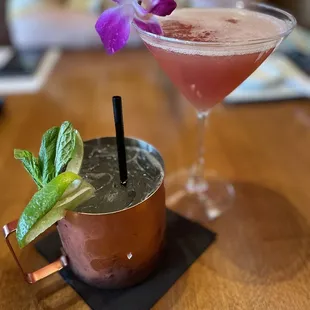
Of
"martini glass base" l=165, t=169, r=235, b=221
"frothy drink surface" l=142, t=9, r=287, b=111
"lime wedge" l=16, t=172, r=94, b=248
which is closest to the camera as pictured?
"lime wedge" l=16, t=172, r=94, b=248

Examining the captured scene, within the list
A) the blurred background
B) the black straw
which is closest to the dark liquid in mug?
the black straw

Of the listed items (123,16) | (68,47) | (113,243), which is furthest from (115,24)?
(68,47)

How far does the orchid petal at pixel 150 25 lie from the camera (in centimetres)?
A: 46

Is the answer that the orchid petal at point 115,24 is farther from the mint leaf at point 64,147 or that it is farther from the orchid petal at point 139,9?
the mint leaf at point 64,147

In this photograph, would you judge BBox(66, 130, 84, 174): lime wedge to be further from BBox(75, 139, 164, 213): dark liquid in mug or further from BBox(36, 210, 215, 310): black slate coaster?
BBox(36, 210, 215, 310): black slate coaster

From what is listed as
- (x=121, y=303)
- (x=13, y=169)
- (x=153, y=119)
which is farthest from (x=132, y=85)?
(x=121, y=303)

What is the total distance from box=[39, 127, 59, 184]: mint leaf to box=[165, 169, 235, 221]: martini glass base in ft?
0.79

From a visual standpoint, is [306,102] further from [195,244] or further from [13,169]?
[13,169]

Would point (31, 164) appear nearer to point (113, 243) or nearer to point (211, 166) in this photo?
point (113, 243)

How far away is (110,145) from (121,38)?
0.48 ft

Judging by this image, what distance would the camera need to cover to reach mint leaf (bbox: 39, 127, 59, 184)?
421mm

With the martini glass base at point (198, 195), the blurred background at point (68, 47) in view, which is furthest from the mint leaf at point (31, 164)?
the blurred background at point (68, 47)

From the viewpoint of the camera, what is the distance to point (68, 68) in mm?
1101

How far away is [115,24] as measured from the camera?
0.45 metres
